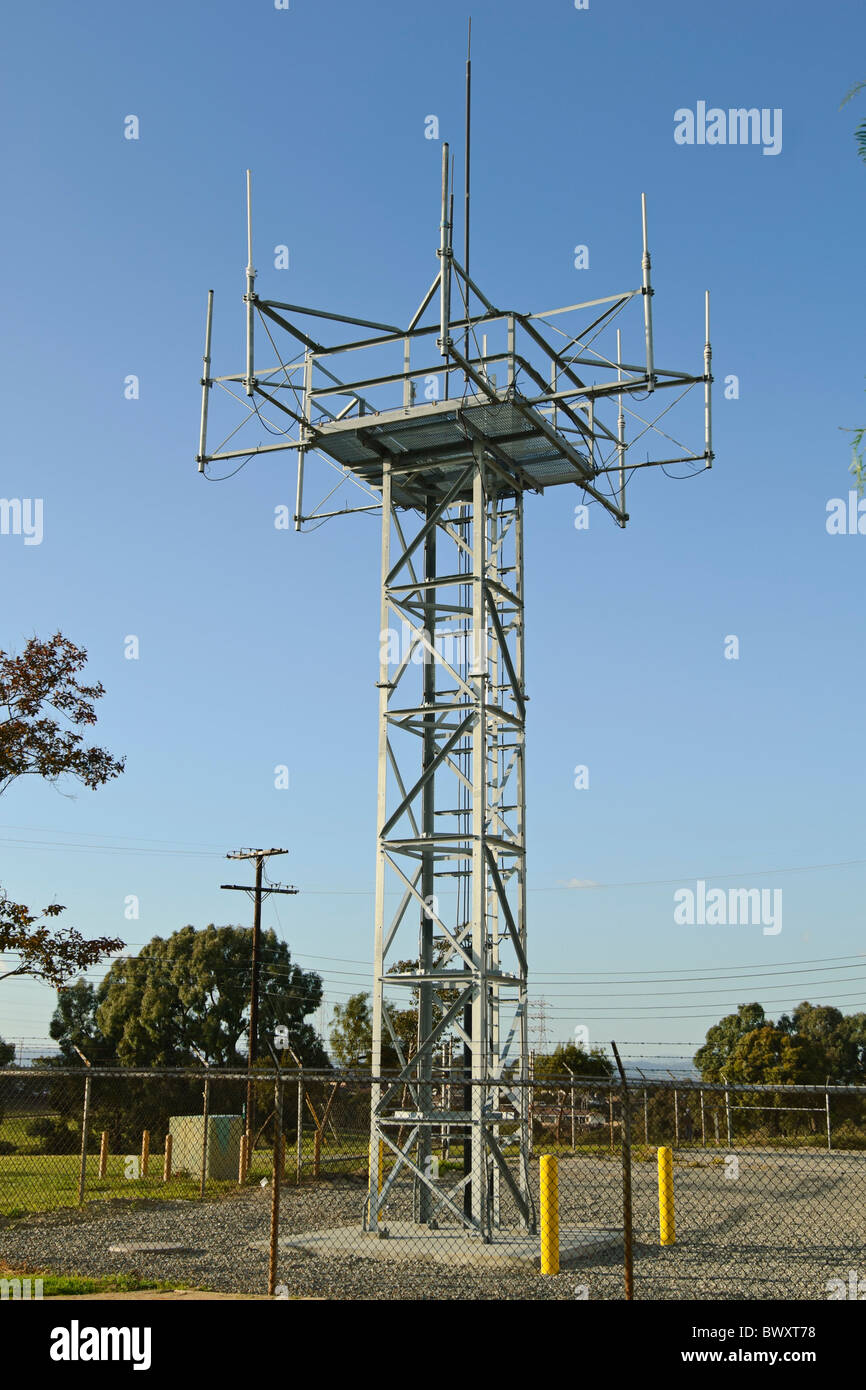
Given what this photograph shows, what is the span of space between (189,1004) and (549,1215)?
158ft

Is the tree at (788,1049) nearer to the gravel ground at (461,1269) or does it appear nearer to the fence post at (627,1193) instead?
the gravel ground at (461,1269)

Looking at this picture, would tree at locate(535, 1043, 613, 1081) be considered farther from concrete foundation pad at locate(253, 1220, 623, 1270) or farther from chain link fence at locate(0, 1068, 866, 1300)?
concrete foundation pad at locate(253, 1220, 623, 1270)

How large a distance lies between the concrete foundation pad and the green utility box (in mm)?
14235

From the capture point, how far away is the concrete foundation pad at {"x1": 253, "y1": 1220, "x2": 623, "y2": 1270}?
15.8m

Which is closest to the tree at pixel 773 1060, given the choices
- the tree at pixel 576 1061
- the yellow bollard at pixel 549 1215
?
the tree at pixel 576 1061

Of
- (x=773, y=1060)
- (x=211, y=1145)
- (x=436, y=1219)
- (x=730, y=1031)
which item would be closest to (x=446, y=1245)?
(x=436, y=1219)

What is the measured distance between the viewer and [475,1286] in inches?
537

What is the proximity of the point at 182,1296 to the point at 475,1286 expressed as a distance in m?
3.42

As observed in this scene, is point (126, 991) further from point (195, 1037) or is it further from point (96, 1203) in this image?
point (96, 1203)

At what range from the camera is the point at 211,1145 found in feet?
105

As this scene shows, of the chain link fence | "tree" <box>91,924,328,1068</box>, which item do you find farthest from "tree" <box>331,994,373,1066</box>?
the chain link fence

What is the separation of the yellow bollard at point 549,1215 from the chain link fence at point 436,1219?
Answer: 0.02m

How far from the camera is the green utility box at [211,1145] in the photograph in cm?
3171
